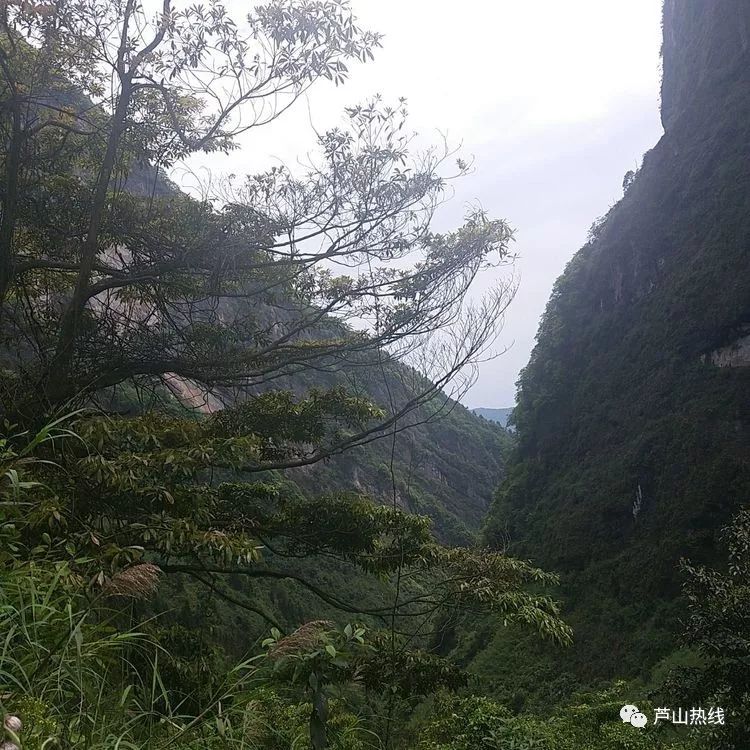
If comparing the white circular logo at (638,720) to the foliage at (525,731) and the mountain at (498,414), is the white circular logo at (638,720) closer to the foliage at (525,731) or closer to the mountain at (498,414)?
the foliage at (525,731)

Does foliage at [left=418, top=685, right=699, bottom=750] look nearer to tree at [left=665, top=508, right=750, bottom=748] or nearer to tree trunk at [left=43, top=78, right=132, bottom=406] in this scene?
tree at [left=665, top=508, right=750, bottom=748]

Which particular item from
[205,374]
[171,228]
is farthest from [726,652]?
[171,228]

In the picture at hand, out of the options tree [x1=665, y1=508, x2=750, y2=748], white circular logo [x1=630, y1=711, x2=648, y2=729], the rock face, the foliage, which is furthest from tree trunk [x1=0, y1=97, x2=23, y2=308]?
the rock face

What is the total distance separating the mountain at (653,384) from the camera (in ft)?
84.9

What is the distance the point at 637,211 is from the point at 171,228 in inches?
1785

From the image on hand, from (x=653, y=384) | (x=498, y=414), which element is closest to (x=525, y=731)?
(x=653, y=384)

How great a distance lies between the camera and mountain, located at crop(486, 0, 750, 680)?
1019 inches

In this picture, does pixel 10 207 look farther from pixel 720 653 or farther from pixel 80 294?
pixel 720 653

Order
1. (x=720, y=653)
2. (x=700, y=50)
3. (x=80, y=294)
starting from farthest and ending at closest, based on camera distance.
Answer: (x=700, y=50) → (x=720, y=653) → (x=80, y=294)

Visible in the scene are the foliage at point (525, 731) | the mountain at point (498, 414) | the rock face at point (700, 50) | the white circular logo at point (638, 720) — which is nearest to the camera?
the foliage at point (525, 731)

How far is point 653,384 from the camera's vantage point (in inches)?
1351

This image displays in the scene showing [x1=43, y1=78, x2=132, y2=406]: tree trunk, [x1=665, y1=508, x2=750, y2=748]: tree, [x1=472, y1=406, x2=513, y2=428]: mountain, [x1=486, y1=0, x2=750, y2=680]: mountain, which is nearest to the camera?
[x1=43, y1=78, x2=132, y2=406]: tree trunk

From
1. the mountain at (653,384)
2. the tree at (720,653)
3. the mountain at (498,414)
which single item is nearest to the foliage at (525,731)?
the tree at (720,653)

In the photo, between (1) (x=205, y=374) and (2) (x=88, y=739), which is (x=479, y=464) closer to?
(1) (x=205, y=374)
